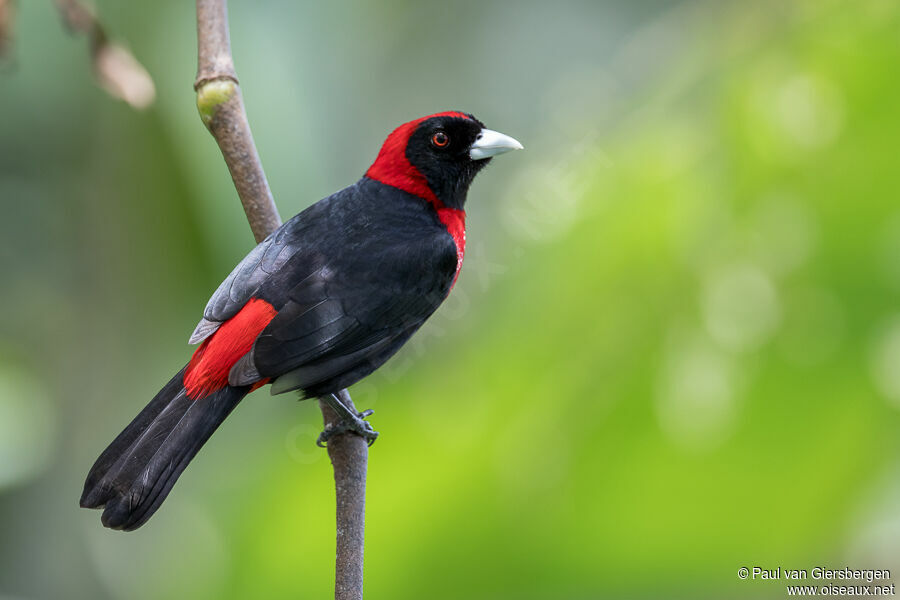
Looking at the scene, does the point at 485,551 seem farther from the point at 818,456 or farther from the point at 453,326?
the point at 453,326

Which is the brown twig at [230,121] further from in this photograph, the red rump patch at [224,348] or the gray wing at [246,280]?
the red rump patch at [224,348]

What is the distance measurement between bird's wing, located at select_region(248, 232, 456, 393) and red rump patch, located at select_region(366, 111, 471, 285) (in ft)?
0.68

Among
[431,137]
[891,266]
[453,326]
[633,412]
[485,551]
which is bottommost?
[485,551]

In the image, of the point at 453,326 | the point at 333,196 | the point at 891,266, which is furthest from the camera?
the point at 453,326

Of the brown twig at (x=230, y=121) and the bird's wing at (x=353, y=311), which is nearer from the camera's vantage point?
the brown twig at (x=230, y=121)

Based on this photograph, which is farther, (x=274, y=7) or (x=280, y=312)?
(x=274, y=7)

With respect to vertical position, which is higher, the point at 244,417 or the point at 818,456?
the point at 244,417

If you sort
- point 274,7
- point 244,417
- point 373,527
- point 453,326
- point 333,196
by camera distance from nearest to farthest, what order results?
1. point 373,527
2. point 333,196
3. point 453,326
4. point 244,417
5. point 274,7

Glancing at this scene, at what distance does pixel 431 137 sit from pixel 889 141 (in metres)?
1.29

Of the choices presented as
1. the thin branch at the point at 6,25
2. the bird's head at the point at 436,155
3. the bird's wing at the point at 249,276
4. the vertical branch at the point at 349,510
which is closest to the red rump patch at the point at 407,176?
the bird's head at the point at 436,155

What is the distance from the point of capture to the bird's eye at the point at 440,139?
298 centimetres

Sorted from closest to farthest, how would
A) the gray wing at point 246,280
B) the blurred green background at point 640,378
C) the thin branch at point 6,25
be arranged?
the thin branch at point 6,25
the blurred green background at point 640,378
the gray wing at point 246,280

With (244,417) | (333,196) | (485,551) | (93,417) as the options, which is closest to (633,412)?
(485,551)

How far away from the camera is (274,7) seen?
4449 millimetres
